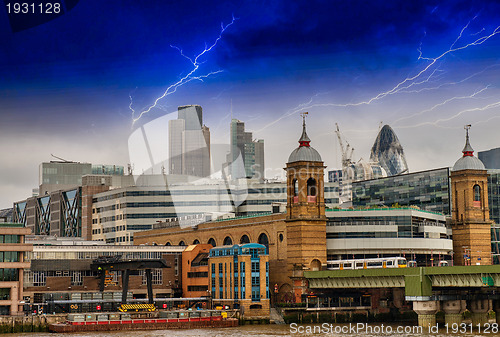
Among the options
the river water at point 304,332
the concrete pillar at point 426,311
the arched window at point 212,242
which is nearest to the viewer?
the river water at point 304,332

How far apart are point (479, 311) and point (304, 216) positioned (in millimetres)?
33826

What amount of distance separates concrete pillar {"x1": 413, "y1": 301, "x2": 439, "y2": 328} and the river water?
1229mm

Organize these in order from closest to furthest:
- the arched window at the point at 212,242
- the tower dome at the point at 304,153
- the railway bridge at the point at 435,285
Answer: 1. the railway bridge at the point at 435,285
2. the tower dome at the point at 304,153
3. the arched window at the point at 212,242

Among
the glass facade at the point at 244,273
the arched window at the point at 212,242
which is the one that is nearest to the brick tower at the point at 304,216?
the glass facade at the point at 244,273

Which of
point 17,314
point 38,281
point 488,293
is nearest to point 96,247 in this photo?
point 38,281

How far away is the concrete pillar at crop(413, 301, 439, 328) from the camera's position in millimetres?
126188

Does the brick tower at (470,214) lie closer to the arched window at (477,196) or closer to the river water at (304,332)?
the arched window at (477,196)

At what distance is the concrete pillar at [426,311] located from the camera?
12619cm

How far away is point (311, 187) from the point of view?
156 meters

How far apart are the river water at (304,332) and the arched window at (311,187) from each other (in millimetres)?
27293

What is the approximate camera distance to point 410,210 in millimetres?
163250

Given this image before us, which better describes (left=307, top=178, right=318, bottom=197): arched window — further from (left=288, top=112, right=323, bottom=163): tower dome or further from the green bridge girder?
the green bridge girder

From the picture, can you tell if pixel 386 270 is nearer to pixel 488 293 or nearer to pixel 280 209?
pixel 488 293

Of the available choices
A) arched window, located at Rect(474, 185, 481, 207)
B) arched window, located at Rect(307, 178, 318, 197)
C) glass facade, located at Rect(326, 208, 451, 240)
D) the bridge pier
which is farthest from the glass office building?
the bridge pier
